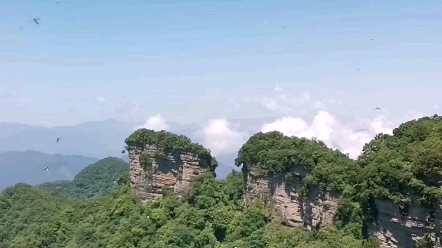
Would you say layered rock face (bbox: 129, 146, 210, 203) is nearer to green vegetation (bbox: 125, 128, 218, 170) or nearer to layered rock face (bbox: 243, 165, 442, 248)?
green vegetation (bbox: 125, 128, 218, 170)

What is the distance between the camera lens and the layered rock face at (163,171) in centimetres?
4547

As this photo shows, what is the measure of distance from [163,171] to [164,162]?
89 centimetres

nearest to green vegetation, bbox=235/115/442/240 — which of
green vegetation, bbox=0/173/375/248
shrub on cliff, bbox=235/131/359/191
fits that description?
shrub on cliff, bbox=235/131/359/191

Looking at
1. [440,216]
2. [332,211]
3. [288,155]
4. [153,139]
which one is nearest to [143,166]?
[153,139]

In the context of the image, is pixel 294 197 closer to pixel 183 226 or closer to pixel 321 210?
pixel 321 210

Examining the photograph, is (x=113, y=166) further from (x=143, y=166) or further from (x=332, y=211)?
(x=332, y=211)

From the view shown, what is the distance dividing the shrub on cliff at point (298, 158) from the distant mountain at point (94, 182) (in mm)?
76867

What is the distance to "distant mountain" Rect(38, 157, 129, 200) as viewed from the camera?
11575cm

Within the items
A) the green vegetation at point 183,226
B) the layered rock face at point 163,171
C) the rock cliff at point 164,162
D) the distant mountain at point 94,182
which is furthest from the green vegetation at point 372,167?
the distant mountain at point 94,182

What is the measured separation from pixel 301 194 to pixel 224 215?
9.82m

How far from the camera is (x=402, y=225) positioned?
24469 millimetres

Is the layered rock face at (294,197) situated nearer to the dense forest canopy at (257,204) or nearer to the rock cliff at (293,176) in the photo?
the rock cliff at (293,176)

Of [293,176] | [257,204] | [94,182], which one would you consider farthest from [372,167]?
[94,182]

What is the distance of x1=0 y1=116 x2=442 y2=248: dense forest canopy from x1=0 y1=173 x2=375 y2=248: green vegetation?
83mm
